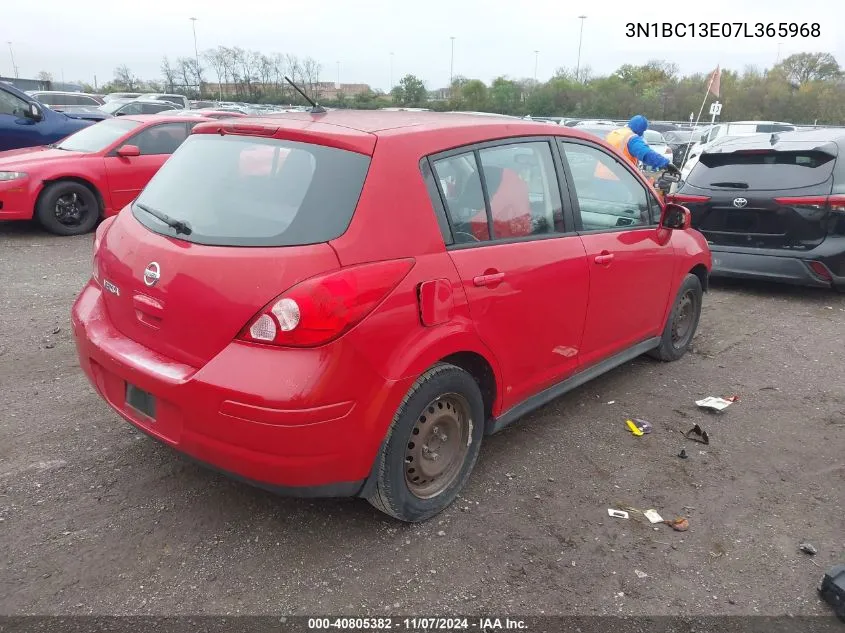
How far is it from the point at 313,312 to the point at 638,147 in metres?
6.88

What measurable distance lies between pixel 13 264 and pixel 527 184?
20.1ft

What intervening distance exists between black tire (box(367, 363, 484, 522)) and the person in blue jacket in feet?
18.0

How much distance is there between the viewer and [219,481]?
3.10 metres

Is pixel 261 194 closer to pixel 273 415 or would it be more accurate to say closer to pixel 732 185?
pixel 273 415

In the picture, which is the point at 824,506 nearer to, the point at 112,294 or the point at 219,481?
the point at 219,481

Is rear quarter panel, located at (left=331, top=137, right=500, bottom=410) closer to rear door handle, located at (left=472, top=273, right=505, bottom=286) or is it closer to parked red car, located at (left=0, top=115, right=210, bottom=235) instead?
rear door handle, located at (left=472, top=273, right=505, bottom=286)

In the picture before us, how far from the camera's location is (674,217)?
13.8 ft

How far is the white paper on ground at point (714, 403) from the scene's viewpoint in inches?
162

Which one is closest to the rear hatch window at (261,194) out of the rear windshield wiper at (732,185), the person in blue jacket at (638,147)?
the rear windshield wiper at (732,185)

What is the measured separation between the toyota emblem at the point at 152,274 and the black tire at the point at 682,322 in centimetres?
347

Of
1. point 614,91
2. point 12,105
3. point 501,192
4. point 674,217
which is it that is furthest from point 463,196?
point 614,91

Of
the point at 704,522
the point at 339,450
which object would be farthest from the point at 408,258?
the point at 704,522

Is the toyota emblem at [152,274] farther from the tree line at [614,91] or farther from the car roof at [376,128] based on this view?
the tree line at [614,91]

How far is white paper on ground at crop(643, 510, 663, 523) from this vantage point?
295cm
